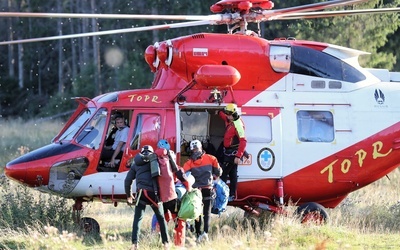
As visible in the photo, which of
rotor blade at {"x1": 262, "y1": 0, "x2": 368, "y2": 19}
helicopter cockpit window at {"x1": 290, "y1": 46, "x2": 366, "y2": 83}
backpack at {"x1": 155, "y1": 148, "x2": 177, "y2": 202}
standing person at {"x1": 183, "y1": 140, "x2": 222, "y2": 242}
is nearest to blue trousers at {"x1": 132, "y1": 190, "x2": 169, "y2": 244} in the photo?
backpack at {"x1": 155, "y1": 148, "x2": 177, "y2": 202}

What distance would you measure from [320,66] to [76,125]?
4.21m

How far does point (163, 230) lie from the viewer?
1208cm

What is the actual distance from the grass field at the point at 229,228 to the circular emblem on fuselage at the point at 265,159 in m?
0.86

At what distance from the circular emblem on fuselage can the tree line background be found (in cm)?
972

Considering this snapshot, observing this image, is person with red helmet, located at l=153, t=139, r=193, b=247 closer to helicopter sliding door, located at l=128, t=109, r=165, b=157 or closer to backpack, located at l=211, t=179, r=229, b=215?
backpack, located at l=211, t=179, r=229, b=215

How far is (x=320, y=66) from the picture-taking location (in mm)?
14680

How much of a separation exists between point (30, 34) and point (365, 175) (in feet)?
141

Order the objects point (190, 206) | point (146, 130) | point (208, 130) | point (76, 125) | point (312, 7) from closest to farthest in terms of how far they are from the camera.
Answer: point (190, 206), point (312, 7), point (146, 130), point (76, 125), point (208, 130)

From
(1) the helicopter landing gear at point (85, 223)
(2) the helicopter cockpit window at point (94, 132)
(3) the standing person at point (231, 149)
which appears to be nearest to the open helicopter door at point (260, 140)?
(3) the standing person at point (231, 149)

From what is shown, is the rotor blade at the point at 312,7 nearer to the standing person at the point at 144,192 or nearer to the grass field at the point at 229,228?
the standing person at the point at 144,192

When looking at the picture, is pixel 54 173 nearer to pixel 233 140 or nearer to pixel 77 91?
pixel 233 140

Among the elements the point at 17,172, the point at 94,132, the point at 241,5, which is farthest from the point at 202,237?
the point at 241,5

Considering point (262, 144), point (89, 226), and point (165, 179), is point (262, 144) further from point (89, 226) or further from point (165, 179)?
point (89, 226)

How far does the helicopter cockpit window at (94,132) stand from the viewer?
14.1 metres
